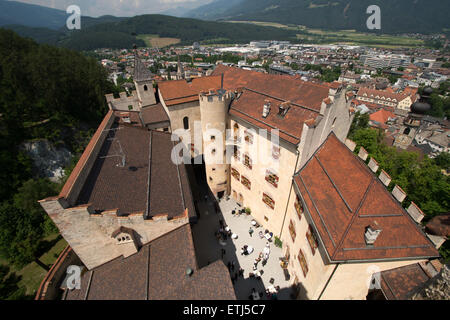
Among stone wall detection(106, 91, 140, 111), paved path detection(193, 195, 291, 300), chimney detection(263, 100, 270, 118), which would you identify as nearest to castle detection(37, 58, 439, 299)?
chimney detection(263, 100, 270, 118)

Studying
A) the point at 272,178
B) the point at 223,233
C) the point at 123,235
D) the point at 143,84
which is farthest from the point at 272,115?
the point at 143,84

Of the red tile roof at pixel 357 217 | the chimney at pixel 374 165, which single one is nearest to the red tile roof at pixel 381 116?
the chimney at pixel 374 165

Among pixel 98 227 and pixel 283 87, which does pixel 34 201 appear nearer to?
pixel 98 227

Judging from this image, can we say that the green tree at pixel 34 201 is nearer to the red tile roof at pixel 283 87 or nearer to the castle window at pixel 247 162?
the castle window at pixel 247 162
